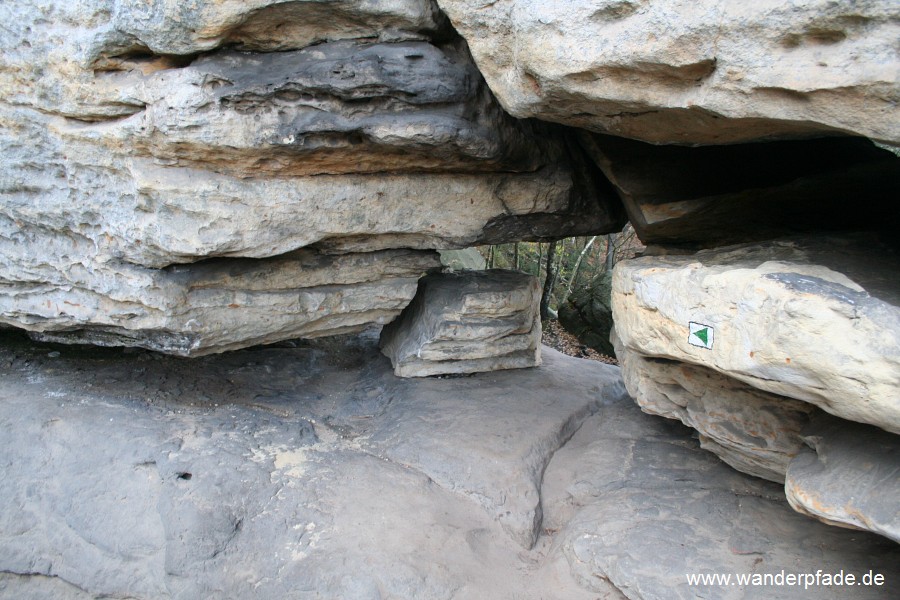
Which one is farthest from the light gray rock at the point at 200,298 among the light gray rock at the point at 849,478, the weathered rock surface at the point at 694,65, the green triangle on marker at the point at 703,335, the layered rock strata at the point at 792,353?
the light gray rock at the point at 849,478

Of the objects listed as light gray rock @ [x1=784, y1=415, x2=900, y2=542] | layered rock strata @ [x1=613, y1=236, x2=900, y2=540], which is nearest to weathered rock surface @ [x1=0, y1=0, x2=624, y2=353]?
layered rock strata @ [x1=613, y1=236, x2=900, y2=540]

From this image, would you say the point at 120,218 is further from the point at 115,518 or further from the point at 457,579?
the point at 457,579

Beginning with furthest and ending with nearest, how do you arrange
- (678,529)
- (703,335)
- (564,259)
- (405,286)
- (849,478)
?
(564,259) < (405,286) < (678,529) < (703,335) < (849,478)

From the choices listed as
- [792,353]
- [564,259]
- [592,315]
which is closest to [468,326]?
[792,353]

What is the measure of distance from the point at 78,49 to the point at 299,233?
5.06ft

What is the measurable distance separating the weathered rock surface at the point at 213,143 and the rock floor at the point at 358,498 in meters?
0.62

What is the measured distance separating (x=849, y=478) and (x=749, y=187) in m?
1.80

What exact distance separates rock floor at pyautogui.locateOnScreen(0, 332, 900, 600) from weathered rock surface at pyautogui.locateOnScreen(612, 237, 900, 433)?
3.60ft

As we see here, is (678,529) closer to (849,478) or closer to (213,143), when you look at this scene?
(849,478)

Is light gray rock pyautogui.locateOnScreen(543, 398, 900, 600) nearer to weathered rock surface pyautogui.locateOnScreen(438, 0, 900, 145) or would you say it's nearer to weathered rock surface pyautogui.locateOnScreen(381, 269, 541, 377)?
weathered rock surface pyautogui.locateOnScreen(381, 269, 541, 377)

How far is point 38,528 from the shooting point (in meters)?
3.50

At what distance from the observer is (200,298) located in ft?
13.1

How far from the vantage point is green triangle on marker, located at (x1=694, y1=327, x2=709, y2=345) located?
277cm

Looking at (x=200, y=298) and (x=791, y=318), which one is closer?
(x=791, y=318)
